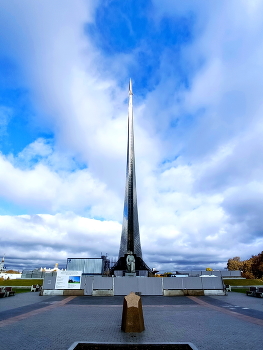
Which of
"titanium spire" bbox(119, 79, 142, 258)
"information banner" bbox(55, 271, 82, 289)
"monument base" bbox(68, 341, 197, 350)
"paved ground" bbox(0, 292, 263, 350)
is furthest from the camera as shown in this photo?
"titanium spire" bbox(119, 79, 142, 258)

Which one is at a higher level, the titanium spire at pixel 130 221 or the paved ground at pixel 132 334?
the titanium spire at pixel 130 221

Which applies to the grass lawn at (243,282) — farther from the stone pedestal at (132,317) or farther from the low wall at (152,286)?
the stone pedestal at (132,317)

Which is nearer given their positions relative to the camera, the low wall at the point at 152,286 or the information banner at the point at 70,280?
the low wall at the point at 152,286

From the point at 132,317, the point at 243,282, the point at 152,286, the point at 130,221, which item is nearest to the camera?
the point at 132,317

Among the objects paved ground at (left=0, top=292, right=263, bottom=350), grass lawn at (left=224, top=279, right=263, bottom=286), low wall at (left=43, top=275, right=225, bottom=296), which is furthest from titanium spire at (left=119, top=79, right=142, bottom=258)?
paved ground at (left=0, top=292, right=263, bottom=350)

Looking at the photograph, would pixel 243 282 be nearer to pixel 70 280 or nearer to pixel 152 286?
pixel 152 286

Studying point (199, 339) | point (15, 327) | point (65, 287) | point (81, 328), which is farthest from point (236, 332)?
point (65, 287)

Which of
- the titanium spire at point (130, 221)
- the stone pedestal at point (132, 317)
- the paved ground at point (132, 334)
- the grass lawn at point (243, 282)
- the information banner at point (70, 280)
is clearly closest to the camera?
the paved ground at point (132, 334)

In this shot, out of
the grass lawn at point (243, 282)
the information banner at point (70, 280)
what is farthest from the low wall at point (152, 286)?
the grass lawn at point (243, 282)

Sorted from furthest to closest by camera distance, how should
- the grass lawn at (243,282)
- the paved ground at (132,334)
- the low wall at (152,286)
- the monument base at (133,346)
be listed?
the grass lawn at (243,282), the low wall at (152,286), the paved ground at (132,334), the monument base at (133,346)

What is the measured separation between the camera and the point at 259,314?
1097 centimetres

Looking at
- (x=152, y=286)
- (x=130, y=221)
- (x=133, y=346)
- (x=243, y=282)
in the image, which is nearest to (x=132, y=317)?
(x=133, y=346)

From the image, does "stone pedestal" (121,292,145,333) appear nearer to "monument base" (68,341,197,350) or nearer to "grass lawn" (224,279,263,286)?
"monument base" (68,341,197,350)

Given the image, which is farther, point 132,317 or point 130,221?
point 130,221
